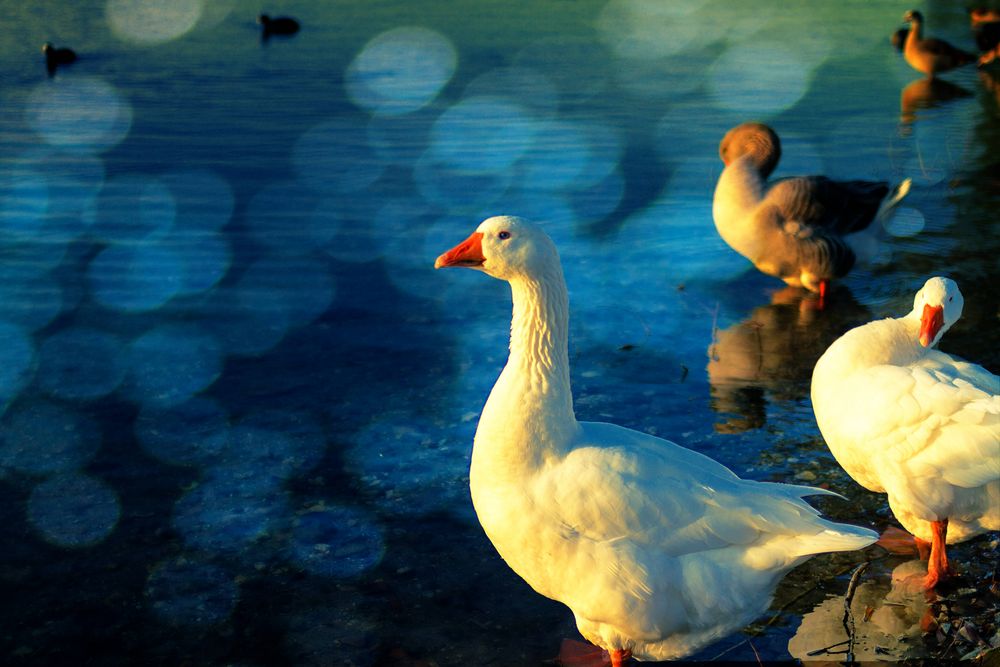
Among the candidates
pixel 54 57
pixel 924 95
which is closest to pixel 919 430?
pixel 924 95

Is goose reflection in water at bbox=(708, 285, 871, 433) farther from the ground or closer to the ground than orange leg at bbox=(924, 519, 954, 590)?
farther from the ground

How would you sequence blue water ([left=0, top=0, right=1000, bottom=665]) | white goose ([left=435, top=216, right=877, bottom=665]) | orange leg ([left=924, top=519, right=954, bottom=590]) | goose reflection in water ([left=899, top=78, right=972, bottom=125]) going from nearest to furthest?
1. white goose ([left=435, top=216, right=877, bottom=665])
2. orange leg ([left=924, top=519, right=954, bottom=590])
3. blue water ([left=0, top=0, right=1000, bottom=665])
4. goose reflection in water ([left=899, top=78, right=972, bottom=125])

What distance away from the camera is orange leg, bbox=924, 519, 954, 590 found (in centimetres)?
562

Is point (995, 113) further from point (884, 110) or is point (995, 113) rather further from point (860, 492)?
point (860, 492)

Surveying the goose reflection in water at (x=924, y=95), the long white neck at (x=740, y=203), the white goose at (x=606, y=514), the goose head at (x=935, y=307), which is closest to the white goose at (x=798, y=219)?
the long white neck at (x=740, y=203)

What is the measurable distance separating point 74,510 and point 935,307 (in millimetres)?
5493

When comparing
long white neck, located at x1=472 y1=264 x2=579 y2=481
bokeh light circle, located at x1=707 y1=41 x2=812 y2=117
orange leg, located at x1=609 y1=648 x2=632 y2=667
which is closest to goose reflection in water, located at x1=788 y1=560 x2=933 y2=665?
orange leg, located at x1=609 y1=648 x2=632 y2=667

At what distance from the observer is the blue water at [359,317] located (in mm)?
5809

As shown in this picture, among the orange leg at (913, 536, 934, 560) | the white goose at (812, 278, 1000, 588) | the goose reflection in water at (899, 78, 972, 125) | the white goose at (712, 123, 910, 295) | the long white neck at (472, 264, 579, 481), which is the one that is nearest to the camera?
the long white neck at (472, 264, 579, 481)

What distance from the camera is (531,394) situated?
4883 mm

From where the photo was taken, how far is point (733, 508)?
4.81 metres

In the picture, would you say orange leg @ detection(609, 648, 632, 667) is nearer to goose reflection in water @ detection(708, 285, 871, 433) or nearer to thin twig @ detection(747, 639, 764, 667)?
thin twig @ detection(747, 639, 764, 667)

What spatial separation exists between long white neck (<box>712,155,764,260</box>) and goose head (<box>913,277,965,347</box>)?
369cm

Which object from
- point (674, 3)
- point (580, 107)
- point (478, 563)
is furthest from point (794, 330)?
point (674, 3)
